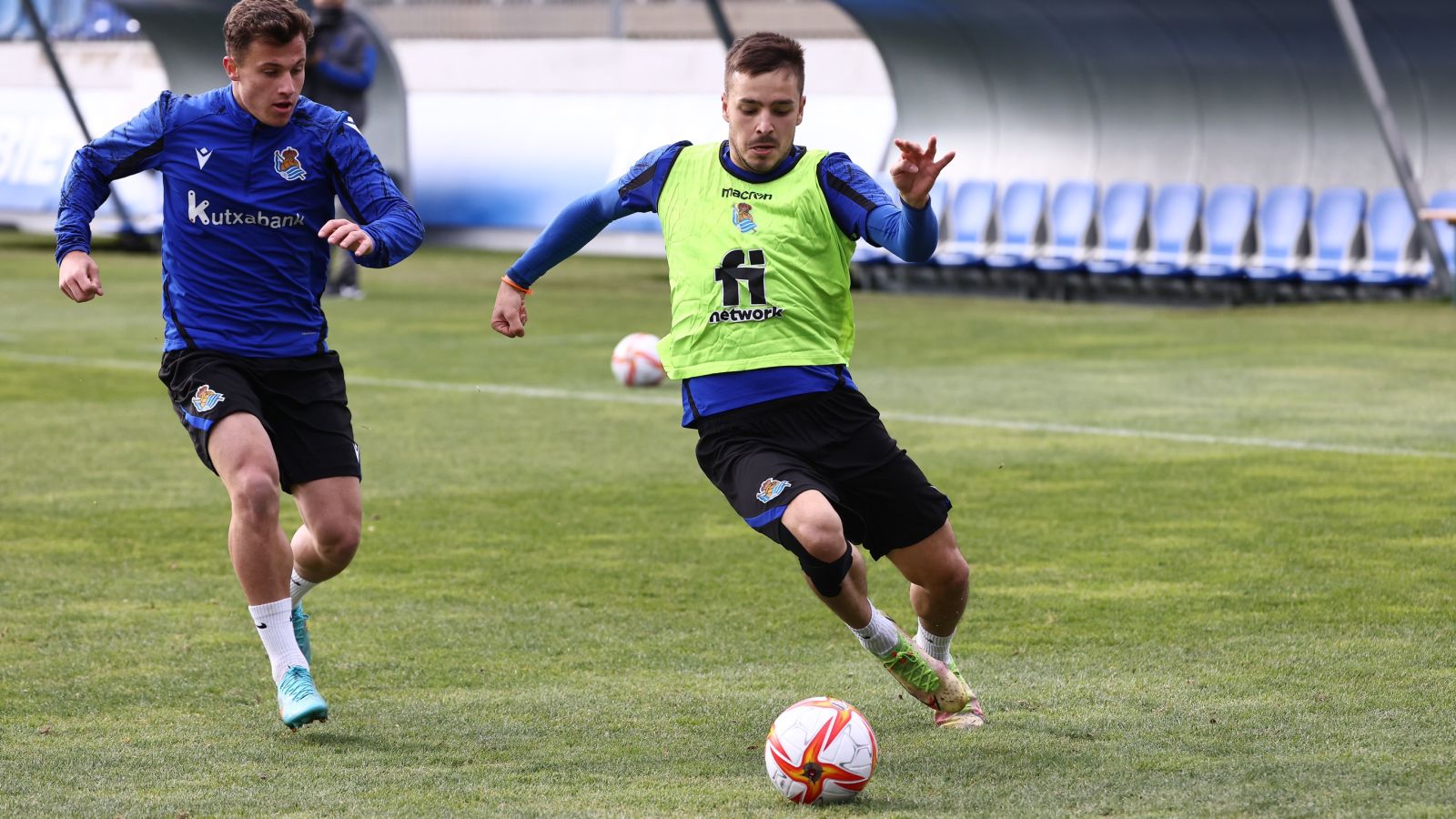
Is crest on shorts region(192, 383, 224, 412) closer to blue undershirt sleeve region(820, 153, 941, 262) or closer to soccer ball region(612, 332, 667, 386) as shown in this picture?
blue undershirt sleeve region(820, 153, 941, 262)

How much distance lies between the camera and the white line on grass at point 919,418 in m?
10.7

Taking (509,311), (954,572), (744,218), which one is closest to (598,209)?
(509,311)

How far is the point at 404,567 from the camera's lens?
25.6ft

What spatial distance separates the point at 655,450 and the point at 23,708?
5.45 meters

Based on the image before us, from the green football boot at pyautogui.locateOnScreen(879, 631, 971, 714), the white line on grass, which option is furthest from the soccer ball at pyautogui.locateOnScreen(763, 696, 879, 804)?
the white line on grass

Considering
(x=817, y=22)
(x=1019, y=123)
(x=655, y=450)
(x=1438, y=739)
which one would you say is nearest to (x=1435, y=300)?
(x=1019, y=123)

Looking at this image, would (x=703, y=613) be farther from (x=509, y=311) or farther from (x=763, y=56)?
(x=763, y=56)

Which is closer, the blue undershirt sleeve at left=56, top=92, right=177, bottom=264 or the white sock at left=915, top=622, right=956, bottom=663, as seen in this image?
the white sock at left=915, top=622, right=956, bottom=663

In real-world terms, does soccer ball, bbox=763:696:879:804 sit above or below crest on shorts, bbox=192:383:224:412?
below

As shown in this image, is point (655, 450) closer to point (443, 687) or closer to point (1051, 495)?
point (1051, 495)

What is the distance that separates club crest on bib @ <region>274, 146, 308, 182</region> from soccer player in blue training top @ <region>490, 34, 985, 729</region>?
1.05 m

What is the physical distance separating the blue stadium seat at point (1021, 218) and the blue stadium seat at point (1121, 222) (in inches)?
26.8

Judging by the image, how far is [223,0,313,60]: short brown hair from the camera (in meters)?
5.55

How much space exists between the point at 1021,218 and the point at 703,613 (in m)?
16.3
